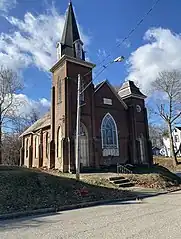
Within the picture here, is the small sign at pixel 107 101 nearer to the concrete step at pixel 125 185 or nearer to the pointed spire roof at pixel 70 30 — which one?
the pointed spire roof at pixel 70 30

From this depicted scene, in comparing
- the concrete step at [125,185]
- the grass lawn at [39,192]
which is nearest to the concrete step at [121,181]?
the concrete step at [125,185]

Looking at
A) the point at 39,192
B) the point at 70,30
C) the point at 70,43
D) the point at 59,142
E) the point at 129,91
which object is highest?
the point at 70,30

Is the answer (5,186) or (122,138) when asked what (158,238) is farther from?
(122,138)

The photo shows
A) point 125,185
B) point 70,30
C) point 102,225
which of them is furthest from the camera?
point 70,30

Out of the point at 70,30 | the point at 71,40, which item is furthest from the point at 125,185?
the point at 70,30

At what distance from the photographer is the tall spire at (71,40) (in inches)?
922

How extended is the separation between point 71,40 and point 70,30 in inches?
62.3

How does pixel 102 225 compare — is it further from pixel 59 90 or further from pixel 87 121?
pixel 59 90

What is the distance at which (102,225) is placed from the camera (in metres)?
6.37

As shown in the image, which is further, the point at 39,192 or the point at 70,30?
the point at 70,30

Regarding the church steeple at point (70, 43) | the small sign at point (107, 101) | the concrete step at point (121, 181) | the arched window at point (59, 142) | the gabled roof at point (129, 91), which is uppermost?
the church steeple at point (70, 43)

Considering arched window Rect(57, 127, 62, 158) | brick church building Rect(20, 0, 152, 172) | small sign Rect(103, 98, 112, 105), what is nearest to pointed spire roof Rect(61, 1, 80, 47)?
brick church building Rect(20, 0, 152, 172)

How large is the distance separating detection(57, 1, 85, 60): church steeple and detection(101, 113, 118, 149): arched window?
7.22m

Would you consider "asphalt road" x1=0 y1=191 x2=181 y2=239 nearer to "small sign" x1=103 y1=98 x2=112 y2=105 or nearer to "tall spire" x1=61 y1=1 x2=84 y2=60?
"small sign" x1=103 y1=98 x2=112 y2=105
